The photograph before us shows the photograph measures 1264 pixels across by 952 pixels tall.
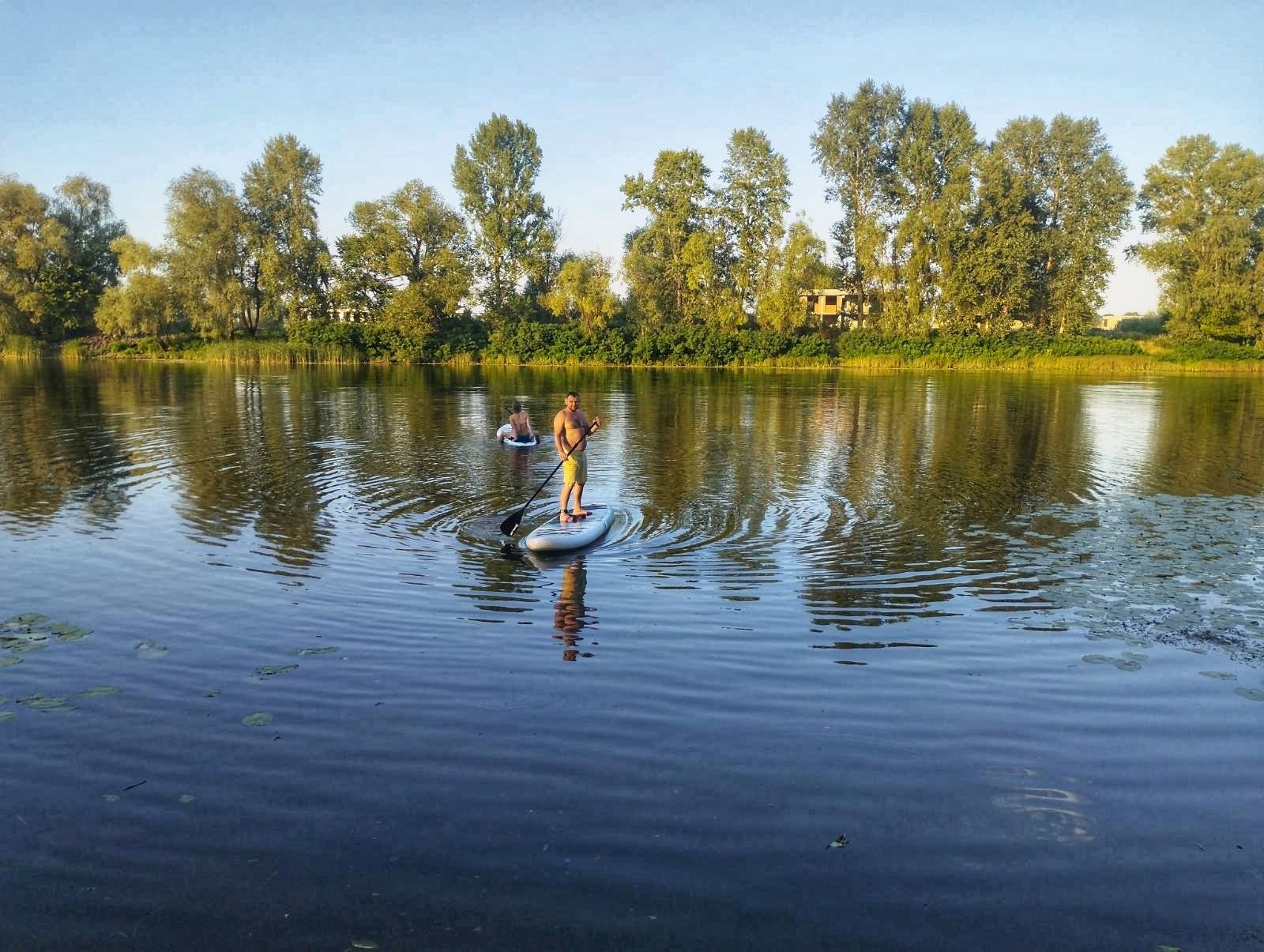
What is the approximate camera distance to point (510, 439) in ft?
81.0

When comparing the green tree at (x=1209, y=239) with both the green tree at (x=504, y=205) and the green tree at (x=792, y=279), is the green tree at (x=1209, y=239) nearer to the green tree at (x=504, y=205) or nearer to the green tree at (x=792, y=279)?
the green tree at (x=792, y=279)

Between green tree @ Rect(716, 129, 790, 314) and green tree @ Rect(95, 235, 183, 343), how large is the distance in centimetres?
4877

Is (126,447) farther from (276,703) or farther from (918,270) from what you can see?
(918,270)

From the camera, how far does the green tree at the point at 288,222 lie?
7862 cm

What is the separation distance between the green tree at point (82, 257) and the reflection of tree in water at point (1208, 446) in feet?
283

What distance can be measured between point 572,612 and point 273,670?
11.1 feet

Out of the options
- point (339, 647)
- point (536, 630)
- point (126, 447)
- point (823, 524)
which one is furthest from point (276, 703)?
point (126, 447)

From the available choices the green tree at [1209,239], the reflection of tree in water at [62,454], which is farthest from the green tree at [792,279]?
the reflection of tree in water at [62,454]

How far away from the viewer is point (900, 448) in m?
24.5

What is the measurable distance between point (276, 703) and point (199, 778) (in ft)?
4.46

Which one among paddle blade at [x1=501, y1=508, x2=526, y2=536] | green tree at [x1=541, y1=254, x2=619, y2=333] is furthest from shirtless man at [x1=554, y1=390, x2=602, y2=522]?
green tree at [x1=541, y1=254, x2=619, y2=333]

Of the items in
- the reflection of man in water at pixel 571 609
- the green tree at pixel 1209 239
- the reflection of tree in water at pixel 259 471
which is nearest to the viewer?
the reflection of man in water at pixel 571 609

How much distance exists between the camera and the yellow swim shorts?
14.9m

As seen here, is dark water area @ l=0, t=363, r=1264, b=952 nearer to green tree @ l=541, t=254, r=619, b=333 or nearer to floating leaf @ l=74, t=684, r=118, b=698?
floating leaf @ l=74, t=684, r=118, b=698
